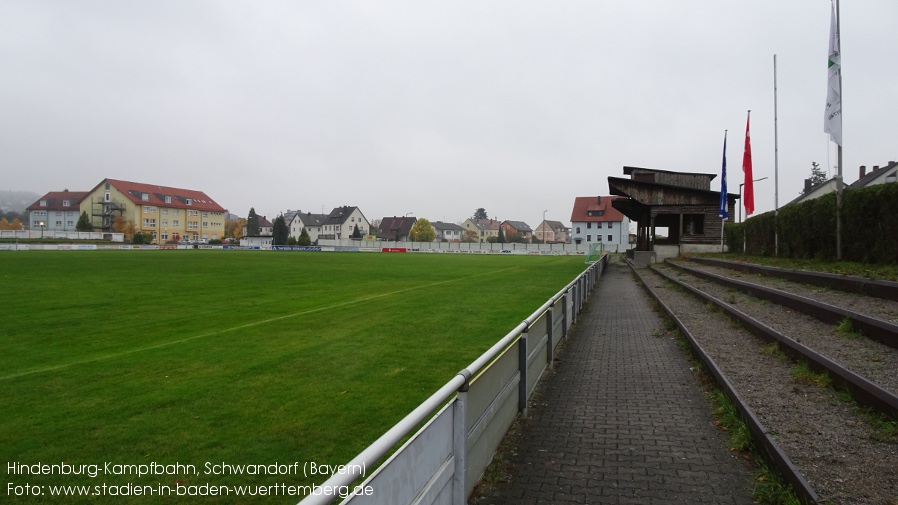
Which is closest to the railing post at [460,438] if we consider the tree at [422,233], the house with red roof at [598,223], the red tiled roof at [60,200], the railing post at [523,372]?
the railing post at [523,372]

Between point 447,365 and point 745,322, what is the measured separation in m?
4.98

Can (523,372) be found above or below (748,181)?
below

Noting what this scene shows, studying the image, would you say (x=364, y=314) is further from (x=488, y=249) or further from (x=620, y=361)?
(x=488, y=249)

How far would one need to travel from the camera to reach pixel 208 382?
24.5ft

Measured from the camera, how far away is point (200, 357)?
9055 mm

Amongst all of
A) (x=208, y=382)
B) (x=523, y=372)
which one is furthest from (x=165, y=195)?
(x=523, y=372)

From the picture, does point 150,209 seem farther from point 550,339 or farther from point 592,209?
point 550,339

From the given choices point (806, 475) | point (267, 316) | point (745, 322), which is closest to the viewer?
point (806, 475)

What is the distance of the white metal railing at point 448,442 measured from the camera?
6.88ft

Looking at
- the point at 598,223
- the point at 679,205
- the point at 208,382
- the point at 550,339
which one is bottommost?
the point at 208,382

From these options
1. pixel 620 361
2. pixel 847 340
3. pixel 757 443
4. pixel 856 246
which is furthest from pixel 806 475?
pixel 856 246

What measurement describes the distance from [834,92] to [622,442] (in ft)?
42.7

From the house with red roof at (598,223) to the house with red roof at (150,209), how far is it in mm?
73929

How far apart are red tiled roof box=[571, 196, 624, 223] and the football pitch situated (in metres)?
82.3
